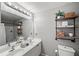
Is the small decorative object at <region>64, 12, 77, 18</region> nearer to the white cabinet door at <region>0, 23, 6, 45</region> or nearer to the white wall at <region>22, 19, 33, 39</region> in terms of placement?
the white wall at <region>22, 19, 33, 39</region>

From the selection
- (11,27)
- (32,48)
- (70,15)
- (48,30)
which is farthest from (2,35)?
(70,15)

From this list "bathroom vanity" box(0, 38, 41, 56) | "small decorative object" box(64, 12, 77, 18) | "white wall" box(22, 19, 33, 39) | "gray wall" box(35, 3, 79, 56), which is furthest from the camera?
"gray wall" box(35, 3, 79, 56)

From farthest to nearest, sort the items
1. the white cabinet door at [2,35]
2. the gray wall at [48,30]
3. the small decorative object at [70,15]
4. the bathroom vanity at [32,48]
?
the gray wall at [48,30], the small decorative object at [70,15], the bathroom vanity at [32,48], the white cabinet door at [2,35]

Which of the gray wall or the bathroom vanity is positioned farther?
the gray wall

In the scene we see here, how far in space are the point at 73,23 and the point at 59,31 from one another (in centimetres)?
45

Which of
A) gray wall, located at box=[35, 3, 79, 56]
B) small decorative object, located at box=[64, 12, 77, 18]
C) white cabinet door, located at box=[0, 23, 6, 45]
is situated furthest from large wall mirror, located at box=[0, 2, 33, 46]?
small decorative object, located at box=[64, 12, 77, 18]

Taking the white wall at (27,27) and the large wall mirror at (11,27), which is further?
the white wall at (27,27)

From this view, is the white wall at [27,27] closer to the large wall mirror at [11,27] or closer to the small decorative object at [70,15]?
the large wall mirror at [11,27]

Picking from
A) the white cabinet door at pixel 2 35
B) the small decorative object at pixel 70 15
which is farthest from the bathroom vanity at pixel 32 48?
the small decorative object at pixel 70 15

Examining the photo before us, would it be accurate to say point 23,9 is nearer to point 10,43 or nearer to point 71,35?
point 10,43

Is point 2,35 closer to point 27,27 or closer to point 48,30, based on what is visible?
point 27,27

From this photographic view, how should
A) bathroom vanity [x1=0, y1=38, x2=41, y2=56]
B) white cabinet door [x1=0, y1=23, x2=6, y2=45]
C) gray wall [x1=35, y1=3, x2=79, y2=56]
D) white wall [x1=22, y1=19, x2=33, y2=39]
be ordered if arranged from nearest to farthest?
white cabinet door [x1=0, y1=23, x2=6, y2=45] → bathroom vanity [x1=0, y1=38, x2=41, y2=56] → white wall [x1=22, y1=19, x2=33, y2=39] → gray wall [x1=35, y1=3, x2=79, y2=56]

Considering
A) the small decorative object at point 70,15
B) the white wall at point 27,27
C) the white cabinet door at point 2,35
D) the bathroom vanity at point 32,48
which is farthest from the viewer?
the white wall at point 27,27

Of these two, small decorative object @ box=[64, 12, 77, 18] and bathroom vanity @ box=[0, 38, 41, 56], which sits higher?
small decorative object @ box=[64, 12, 77, 18]
